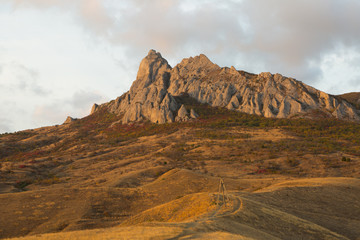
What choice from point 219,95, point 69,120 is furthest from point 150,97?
point 69,120

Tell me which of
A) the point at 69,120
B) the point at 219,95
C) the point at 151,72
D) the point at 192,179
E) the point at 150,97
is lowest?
the point at 192,179

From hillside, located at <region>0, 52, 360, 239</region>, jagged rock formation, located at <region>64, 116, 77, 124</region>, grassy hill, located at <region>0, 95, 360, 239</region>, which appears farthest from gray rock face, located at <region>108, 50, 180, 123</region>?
jagged rock formation, located at <region>64, 116, 77, 124</region>

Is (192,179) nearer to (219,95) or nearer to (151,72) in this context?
(219,95)

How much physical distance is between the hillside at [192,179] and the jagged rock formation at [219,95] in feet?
11.9

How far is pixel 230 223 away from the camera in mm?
15609

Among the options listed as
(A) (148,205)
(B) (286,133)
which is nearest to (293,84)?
(B) (286,133)

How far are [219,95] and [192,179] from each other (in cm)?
10474

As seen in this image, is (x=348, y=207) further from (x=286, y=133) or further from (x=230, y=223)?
(x=286, y=133)

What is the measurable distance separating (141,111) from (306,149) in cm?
9570

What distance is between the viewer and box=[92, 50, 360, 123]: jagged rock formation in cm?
11931

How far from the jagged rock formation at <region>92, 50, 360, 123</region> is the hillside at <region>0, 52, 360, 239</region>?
364cm

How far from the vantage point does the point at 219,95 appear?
140 m

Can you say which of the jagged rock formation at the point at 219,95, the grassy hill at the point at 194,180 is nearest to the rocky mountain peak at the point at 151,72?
the jagged rock formation at the point at 219,95

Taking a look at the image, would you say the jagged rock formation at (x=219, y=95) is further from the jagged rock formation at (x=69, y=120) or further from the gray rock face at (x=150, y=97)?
the jagged rock formation at (x=69, y=120)
